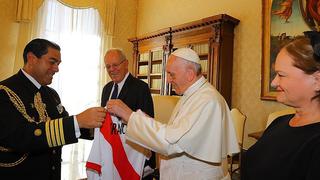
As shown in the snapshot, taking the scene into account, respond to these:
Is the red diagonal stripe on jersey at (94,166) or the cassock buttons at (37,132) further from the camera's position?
the red diagonal stripe on jersey at (94,166)

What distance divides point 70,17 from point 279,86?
522 cm

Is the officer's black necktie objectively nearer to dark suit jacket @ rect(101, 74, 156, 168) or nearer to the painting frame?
dark suit jacket @ rect(101, 74, 156, 168)

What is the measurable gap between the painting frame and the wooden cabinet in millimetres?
444

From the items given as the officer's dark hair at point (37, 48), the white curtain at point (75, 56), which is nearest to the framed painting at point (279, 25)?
the officer's dark hair at point (37, 48)

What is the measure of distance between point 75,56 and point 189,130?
4611 millimetres

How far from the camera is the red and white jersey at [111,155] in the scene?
2008 millimetres

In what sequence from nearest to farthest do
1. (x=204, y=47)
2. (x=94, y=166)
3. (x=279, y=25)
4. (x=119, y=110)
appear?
(x=119, y=110) < (x=94, y=166) < (x=279, y=25) < (x=204, y=47)

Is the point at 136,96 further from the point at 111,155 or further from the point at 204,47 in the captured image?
the point at 204,47

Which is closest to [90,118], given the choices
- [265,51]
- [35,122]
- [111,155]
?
[35,122]

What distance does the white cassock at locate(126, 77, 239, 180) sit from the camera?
4.91 feet

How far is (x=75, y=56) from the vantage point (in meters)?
5.62

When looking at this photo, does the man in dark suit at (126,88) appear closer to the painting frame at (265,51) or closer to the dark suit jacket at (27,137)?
the dark suit jacket at (27,137)

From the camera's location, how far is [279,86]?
3.60ft

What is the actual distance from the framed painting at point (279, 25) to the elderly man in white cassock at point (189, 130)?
2.20 meters
